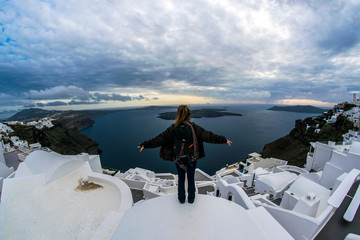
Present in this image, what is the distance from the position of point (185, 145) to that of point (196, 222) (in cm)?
158

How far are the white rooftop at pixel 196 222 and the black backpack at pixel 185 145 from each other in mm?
1140

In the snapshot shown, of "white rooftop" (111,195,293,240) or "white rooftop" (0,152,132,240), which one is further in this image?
"white rooftop" (0,152,132,240)

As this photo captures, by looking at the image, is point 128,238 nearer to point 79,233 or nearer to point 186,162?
point 186,162

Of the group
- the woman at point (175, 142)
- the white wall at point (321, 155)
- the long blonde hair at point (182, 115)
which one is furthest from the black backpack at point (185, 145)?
the white wall at point (321, 155)

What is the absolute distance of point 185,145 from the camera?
2.98 m

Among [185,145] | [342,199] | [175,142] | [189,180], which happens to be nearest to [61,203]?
[189,180]

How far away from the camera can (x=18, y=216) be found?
5.13m

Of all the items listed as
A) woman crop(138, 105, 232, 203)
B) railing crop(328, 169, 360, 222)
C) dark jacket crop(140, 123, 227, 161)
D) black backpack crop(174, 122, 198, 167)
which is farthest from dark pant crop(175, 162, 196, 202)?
railing crop(328, 169, 360, 222)

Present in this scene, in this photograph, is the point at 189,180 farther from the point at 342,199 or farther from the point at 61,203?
the point at 342,199

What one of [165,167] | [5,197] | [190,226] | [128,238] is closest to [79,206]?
[5,197]

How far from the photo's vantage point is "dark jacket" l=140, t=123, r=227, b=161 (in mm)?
3068

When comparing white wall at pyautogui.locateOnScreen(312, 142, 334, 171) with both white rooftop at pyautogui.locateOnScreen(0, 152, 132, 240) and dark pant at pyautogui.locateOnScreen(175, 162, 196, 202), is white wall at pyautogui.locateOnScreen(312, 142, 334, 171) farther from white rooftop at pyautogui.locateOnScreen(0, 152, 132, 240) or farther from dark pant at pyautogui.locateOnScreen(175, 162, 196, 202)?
white rooftop at pyautogui.locateOnScreen(0, 152, 132, 240)

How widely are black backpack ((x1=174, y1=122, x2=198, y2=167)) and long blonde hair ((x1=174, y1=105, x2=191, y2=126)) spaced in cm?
11

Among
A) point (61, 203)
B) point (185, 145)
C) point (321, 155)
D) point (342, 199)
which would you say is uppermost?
point (185, 145)
